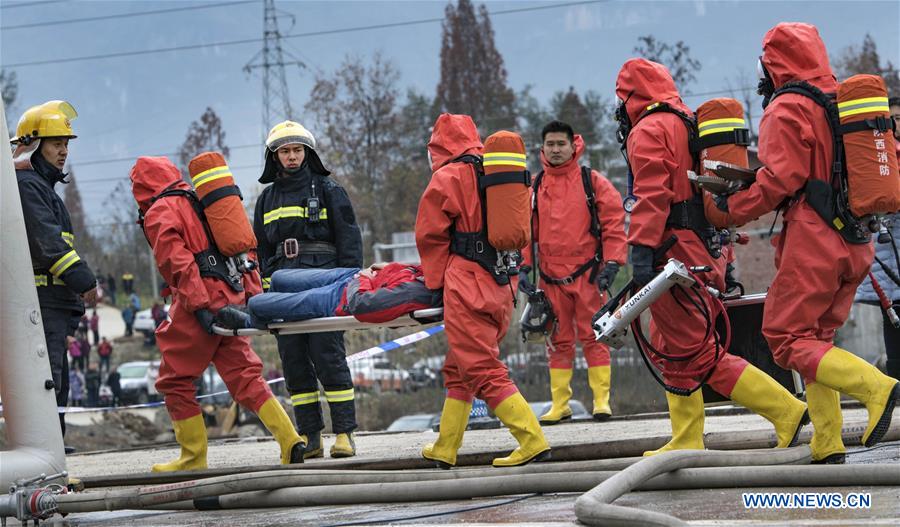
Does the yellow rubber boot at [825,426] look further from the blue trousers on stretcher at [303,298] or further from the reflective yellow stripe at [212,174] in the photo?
the reflective yellow stripe at [212,174]

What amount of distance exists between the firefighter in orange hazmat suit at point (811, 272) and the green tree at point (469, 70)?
78702mm

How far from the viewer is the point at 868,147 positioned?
663 cm

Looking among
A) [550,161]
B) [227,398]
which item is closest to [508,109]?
[227,398]

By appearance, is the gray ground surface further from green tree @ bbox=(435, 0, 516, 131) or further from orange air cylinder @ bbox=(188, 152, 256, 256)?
green tree @ bbox=(435, 0, 516, 131)

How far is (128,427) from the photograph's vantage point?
90.6ft

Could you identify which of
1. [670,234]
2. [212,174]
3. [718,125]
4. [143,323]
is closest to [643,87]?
[718,125]

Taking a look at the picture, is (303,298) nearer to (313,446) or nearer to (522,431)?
(522,431)

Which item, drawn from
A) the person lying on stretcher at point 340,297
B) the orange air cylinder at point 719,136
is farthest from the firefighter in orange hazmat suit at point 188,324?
the orange air cylinder at point 719,136

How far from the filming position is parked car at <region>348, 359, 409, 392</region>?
93.4 feet

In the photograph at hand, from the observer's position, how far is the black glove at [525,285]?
10.5 m

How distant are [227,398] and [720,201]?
949 inches

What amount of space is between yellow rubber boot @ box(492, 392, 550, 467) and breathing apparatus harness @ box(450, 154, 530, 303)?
73 cm

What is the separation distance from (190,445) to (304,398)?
35.9 inches

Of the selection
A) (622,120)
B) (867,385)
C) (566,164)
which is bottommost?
(867,385)
